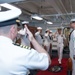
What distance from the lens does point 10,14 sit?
77 centimetres

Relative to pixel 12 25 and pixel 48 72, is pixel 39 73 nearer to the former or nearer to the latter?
pixel 48 72

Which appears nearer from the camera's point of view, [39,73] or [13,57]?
[13,57]

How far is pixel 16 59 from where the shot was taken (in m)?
0.73

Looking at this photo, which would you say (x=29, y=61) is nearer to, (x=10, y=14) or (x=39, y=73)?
(x=10, y=14)

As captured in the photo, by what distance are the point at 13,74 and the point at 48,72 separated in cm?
406

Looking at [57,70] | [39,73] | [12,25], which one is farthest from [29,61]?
Answer: [57,70]

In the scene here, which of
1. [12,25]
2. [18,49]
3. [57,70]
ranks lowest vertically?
[57,70]

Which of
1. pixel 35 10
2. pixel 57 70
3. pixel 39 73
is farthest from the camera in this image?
pixel 35 10

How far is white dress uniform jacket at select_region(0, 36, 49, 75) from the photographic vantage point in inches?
28.8

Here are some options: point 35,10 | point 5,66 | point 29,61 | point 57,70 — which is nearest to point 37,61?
point 29,61

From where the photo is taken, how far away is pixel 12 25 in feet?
A: 2.54

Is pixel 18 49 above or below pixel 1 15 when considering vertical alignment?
below

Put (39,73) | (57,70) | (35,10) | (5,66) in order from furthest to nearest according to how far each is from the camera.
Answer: (35,10) → (57,70) → (39,73) → (5,66)

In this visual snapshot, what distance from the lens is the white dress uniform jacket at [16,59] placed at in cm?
73
